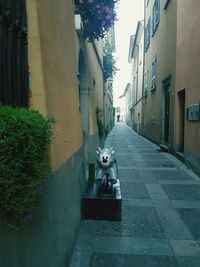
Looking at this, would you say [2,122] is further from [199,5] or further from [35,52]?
[199,5]

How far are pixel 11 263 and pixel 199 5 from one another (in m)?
7.13

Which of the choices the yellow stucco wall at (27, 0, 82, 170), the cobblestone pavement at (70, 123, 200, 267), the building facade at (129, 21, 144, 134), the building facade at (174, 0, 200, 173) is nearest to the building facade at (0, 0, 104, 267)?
the yellow stucco wall at (27, 0, 82, 170)

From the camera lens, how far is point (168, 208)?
177 inches

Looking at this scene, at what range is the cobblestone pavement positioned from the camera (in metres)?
2.92

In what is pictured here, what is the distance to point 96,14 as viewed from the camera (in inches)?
207

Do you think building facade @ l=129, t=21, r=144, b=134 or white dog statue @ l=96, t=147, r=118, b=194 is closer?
white dog statue @ l=96, t=147, r=118, b=194

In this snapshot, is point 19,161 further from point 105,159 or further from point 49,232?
point 105,159

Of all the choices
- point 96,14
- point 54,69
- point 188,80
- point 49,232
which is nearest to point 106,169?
point 54,69

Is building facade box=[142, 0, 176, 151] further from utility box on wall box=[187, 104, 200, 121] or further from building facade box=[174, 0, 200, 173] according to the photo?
utility box on wall box=[187, 104, 200, 121]

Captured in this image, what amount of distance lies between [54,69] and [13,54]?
0.77 meters

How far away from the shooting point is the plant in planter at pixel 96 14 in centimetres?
506

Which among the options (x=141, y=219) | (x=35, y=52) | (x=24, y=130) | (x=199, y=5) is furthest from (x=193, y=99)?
(x=24, y=130)

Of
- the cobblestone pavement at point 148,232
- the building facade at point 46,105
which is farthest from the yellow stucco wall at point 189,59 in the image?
the building facade at point 46,105

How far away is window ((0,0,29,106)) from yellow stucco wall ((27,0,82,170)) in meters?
0.11
